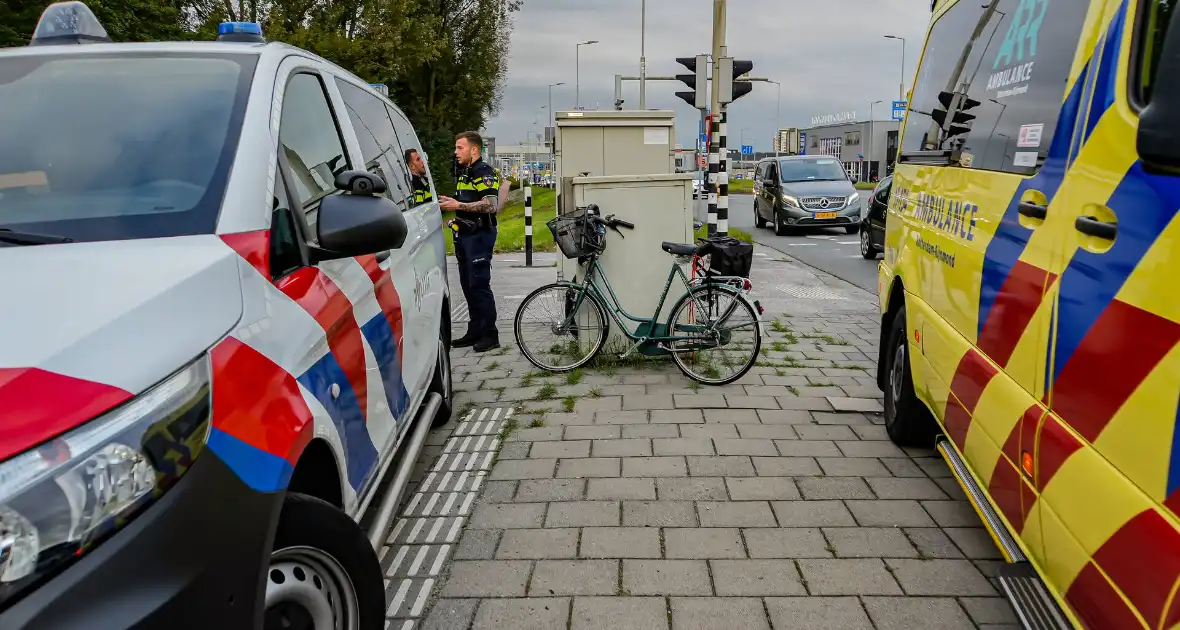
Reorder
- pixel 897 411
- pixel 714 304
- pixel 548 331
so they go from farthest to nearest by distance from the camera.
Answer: pixel 548 331
pixel 714 304
pixel 897 411

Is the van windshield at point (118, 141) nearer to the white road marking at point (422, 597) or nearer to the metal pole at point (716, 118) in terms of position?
the white road marking at point (422, 597)

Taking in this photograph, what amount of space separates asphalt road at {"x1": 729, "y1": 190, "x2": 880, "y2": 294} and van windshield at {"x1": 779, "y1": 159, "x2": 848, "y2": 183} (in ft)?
4.29

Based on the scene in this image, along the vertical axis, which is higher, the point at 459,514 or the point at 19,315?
the point at 19,315

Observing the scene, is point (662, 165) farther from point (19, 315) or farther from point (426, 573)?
point (19, 315)

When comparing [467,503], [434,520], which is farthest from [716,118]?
[434,520]

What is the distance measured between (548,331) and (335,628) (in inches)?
181

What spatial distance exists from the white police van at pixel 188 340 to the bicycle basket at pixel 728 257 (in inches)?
122

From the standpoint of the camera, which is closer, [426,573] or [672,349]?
[426,573]

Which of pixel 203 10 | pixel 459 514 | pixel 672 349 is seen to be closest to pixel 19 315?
pixel 459 514

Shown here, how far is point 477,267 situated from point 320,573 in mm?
5324

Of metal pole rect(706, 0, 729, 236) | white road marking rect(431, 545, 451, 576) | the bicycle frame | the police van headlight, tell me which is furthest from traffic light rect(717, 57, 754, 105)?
the police van headlight

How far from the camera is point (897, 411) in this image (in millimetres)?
4680

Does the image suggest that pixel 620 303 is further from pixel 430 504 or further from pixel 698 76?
pixel 698 76

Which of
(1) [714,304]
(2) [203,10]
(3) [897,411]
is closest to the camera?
(3) [897,411]
